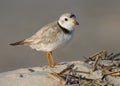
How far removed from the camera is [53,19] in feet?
61.6

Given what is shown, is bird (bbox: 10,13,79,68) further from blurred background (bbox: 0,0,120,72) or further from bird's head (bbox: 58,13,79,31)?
blurred background (bbox: 0,0,120,72)

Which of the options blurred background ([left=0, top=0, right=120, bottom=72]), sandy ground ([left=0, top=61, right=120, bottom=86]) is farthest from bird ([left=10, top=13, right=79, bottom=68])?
blurred background ([left=0, top=0, right=120, bottom=72])

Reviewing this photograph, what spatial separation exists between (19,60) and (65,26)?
6.67 m

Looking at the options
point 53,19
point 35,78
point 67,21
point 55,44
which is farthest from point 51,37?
point 53,19

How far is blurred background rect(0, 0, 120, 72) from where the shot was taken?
14.6 metres

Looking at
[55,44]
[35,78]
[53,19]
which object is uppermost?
[53,19]

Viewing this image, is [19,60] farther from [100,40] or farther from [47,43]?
[47,43]

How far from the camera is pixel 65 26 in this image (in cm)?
812

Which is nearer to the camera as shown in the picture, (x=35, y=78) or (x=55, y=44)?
(x=35, y=78)

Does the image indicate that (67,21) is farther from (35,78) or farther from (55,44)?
(35,78)

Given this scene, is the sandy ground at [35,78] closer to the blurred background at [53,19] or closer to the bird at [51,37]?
the bird at [51,37]

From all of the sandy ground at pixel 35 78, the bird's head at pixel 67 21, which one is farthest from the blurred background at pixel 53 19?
the sandy ground at pixel 35 78

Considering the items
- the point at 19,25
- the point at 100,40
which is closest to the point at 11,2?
the point at 19,25

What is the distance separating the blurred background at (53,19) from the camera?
48.0 feet
